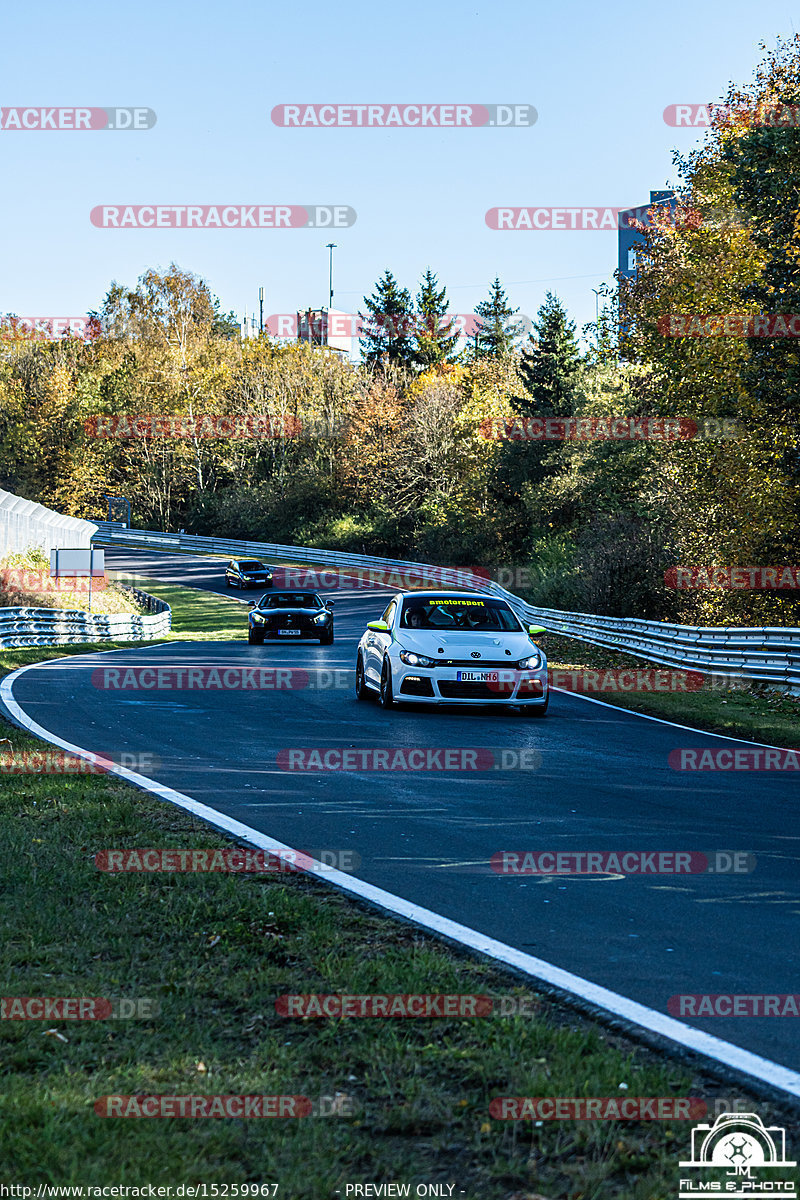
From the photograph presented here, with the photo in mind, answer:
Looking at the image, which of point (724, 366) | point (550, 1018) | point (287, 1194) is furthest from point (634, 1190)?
point (724, 366)

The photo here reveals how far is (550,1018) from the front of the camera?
434 cm

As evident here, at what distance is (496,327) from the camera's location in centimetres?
9800

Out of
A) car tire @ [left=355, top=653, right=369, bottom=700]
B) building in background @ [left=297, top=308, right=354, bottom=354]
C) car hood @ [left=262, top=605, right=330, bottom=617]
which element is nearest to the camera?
car tire @ [left=355, top=653, right=369, bottom=700]

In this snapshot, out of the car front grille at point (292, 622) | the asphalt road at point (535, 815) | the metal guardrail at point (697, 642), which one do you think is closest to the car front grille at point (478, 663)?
the asphalt road at point (535, 815)

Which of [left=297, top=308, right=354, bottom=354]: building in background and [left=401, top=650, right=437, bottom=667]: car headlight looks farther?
[left=297, top=308, right=354, bottom=354]: building in background

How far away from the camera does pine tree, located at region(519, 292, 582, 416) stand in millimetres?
55781

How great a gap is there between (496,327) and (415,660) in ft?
282

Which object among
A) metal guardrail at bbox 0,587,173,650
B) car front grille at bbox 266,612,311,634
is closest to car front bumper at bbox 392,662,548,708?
car front grille at bbox 266,612,311,634

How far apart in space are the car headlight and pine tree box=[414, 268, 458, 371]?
75612 mm

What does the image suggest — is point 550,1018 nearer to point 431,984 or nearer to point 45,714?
point 431,984

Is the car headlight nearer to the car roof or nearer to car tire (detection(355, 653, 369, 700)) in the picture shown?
the car roof

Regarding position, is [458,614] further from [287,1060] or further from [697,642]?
[287,1060]

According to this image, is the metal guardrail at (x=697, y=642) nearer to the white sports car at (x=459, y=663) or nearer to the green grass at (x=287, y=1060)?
the white sports car at (x=459, y=663)

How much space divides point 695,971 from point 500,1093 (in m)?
1.59
